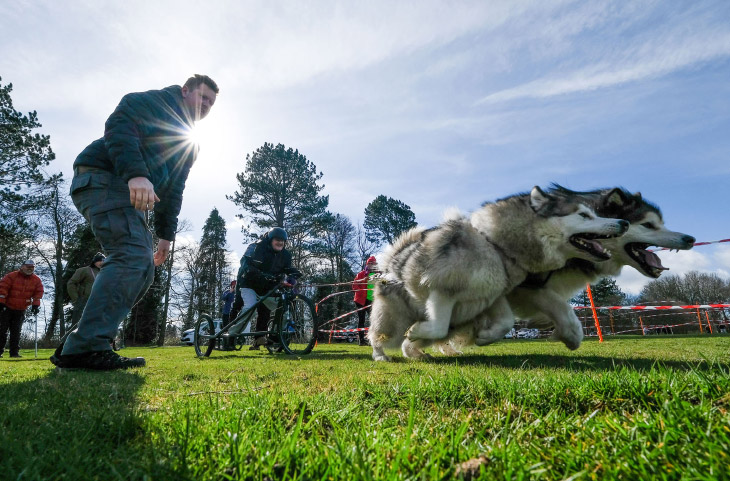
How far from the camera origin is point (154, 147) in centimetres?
389

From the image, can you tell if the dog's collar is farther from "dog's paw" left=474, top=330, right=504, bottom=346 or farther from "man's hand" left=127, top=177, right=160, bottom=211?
"man's hand" left=127, top=177, right=160, bottom=211

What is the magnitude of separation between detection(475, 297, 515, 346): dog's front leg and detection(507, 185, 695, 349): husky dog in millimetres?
455

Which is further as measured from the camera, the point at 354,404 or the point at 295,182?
the point at 295,182

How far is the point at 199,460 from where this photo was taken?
1049 millimetres

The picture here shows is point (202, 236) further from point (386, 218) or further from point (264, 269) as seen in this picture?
point (264, 269)

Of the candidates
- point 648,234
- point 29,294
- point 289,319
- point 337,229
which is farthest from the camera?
point 337,229

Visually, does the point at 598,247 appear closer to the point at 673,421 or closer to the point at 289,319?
the point at 673,421

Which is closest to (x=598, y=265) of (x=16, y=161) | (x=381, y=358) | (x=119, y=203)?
(x=381, y=358)

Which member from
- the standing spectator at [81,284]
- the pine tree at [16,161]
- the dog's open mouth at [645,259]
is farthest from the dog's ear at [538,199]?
the pine tree at [16,161]

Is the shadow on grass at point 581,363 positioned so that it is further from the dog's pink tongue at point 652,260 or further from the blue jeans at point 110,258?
the blue jeans at point 110,258

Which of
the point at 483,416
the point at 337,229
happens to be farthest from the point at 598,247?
the point at 337,229

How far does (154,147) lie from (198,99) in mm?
750

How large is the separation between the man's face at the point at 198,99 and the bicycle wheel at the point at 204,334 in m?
4.40

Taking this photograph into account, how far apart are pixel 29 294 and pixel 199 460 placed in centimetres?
1084
